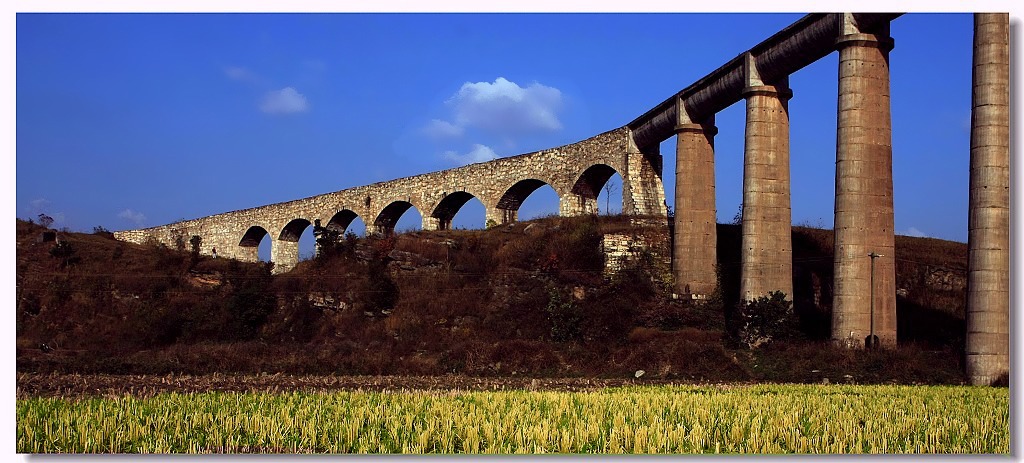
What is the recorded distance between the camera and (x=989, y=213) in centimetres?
1919

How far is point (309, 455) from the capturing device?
1176 centimetres

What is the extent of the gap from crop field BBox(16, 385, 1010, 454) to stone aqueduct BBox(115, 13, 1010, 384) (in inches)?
137

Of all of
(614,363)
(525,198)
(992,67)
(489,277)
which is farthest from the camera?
(525,198)

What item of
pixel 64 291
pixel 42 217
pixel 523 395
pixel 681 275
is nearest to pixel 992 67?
pixel 523 395

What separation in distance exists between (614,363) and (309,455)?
52.6 feet

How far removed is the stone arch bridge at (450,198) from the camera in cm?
3888

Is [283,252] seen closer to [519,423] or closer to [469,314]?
[469,314]

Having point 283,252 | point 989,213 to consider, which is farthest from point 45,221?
point 989,213

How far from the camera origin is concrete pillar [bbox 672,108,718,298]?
105 feet

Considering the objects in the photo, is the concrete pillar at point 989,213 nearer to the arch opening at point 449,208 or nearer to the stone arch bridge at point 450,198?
the stone arch bridge at point 450,198

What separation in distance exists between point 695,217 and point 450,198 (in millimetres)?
19616

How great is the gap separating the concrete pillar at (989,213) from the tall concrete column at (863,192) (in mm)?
3970

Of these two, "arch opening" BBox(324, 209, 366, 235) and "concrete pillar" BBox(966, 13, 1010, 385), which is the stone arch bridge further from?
"concrete pillar" BBox(966, 13, 1010, 385)

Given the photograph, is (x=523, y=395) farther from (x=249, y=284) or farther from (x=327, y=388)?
(x=249, y=284)
